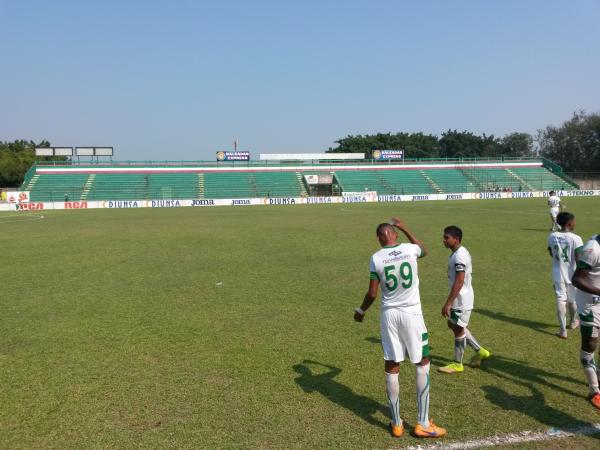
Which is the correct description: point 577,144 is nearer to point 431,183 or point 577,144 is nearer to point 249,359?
point 431,183

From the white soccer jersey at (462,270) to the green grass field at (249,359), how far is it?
3.18 feet

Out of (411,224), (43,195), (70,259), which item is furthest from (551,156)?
(70,259)

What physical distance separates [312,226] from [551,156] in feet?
298

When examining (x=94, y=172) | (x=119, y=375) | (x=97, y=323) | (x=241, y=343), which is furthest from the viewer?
(x=94, y=172)

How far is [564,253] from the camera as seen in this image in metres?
8.17

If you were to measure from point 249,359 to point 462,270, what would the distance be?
3.48 metres

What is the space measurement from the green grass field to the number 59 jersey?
4.68ft

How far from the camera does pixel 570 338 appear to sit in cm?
807

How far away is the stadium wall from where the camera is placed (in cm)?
5478

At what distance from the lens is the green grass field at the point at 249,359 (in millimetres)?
5164

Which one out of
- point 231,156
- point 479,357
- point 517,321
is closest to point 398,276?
point 479,357

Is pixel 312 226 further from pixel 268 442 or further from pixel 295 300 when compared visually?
pixel 268 442

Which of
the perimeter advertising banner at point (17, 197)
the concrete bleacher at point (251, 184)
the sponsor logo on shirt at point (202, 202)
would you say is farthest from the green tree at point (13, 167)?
the sponsor logo on shirt at point (202, 202)

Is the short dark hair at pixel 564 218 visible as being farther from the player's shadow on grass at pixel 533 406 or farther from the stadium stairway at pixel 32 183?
the stadium stairway at pixel 32 183
